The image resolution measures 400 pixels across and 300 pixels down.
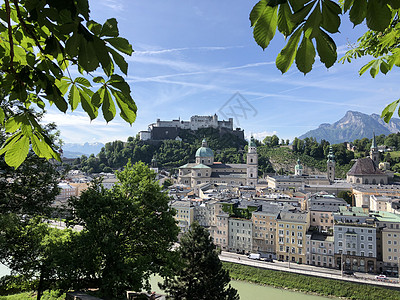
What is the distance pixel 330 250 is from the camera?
24141 mm

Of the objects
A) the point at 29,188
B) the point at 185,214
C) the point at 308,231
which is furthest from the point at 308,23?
the point at 185,214

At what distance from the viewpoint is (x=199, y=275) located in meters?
14.2

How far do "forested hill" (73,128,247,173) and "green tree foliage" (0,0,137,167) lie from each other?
69024 mm

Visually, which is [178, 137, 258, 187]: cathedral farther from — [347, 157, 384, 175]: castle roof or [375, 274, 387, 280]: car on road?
[375, 274, 387, 280]: car on road

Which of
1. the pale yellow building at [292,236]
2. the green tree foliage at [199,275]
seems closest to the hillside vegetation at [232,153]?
the pale yellow building at [292,236]

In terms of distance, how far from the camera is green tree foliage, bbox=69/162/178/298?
7.50 m

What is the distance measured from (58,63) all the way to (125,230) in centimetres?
795

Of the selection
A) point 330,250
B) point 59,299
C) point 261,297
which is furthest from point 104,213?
point 330,250

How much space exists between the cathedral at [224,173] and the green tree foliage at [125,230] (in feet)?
146

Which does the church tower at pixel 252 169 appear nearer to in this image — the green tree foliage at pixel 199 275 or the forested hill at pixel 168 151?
the forested hill at pixel 168 151

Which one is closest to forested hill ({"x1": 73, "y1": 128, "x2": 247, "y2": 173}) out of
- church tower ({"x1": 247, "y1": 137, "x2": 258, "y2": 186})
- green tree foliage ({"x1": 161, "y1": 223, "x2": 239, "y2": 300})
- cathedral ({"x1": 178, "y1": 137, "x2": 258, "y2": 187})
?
cathedral ({"x1": 178, "y1": 137, "x2": 258, "y2": 187})

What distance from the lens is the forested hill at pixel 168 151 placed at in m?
73.9

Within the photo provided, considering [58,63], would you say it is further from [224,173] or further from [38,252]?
[224,173]

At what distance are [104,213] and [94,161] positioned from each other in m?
76.4
